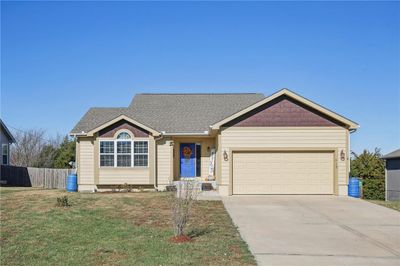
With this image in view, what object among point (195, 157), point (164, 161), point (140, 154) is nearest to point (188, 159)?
point (195, 157)

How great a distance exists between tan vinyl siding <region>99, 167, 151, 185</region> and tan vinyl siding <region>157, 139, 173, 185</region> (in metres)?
0.71

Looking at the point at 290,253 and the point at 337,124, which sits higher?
the point at 337,124

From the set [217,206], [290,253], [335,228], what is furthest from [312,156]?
[290,253]

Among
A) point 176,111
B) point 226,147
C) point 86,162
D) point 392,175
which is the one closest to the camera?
point 226,147

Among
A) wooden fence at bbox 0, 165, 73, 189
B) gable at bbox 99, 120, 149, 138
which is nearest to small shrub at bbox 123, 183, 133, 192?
gable at bbox 99, 120, 149, 138

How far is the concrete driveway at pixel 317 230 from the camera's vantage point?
8703 millimetres

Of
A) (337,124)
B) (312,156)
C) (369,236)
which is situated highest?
(337,124)

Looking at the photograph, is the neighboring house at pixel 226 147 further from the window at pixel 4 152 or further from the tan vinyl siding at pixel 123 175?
the window at pixel 4 152

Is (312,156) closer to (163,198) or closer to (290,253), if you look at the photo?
(163,198)

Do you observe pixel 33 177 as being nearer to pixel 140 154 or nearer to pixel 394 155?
pixel 140 154

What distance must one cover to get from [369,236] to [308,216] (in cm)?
305

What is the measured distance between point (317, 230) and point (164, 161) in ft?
39.1

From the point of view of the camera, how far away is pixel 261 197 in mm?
19062

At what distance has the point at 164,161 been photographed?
2238 cm
